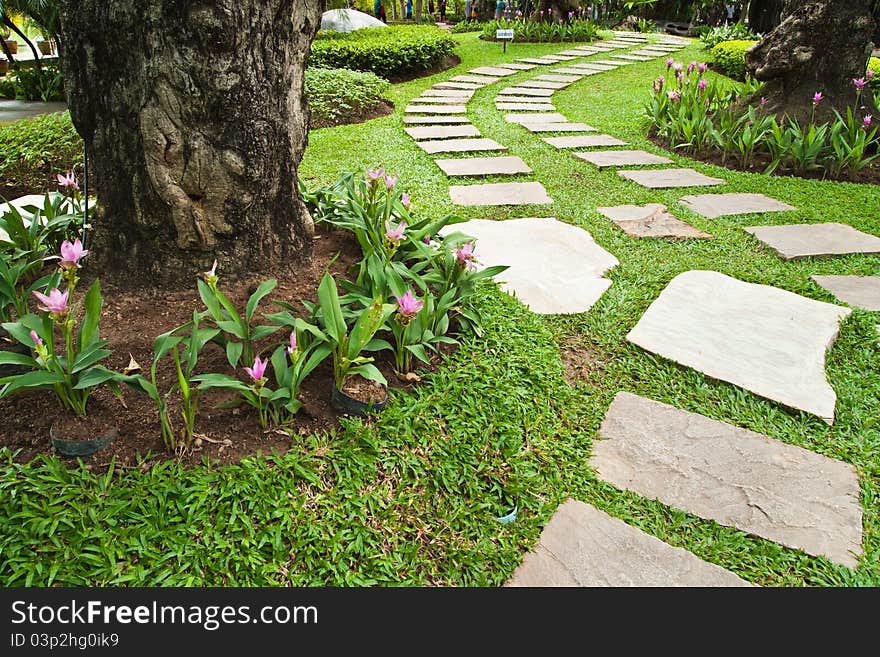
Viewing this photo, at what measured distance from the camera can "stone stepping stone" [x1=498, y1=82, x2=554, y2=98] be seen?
7.54 metres

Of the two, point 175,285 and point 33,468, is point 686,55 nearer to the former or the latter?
point 175,285

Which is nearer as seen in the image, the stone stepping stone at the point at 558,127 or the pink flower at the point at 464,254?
the pink flower at the point at 464,254

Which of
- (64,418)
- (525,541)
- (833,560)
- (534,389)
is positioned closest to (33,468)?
(64,418)

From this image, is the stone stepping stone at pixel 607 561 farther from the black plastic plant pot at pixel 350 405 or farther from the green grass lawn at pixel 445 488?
the black plastic plant pot at pixel 350 405

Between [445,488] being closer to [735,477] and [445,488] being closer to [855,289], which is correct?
[735,477]

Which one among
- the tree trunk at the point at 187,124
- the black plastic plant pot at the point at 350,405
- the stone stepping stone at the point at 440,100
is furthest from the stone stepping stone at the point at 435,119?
the black plastic plant pot at the point at 350,405

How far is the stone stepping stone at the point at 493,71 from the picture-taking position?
8.91m

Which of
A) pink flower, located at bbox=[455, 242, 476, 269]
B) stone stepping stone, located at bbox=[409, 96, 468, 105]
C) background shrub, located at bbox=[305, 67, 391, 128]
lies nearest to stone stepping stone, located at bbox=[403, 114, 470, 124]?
background shrub, located at bbox=[305, 67, 391, 128]

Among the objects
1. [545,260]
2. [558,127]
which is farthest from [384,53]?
[545,260]

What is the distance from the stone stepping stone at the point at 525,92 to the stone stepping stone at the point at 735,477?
6.33 m

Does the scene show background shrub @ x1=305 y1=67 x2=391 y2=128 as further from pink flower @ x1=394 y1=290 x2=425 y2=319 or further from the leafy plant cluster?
pink flower @ x1=394 y1=290 x2=425 y2=319

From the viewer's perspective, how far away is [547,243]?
3.31m

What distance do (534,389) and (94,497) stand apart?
1.38 metres

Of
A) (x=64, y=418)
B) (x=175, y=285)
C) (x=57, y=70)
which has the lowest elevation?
(x=64, y=418)
